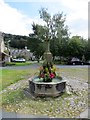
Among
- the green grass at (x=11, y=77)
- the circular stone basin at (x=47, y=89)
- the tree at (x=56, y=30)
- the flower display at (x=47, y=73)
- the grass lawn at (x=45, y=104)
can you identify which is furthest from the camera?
the tree at (x=56, y=30)

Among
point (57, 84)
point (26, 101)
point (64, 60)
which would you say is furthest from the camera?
point (64, 60)

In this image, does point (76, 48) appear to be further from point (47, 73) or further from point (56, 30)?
point (47, 73)

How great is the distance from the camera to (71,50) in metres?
50.0

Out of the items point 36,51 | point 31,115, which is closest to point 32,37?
point 36,51

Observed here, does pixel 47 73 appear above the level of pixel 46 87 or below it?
above

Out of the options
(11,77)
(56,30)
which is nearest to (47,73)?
(11,77)

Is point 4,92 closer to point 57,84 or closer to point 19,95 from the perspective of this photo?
point 19,95

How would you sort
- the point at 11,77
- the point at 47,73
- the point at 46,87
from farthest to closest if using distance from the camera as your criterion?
the point at 11,77 < the point at 47,73 < the point at 46,87

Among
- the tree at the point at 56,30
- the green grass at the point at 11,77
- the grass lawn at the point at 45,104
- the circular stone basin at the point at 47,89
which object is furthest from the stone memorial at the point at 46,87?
the tree at the point at 56,30

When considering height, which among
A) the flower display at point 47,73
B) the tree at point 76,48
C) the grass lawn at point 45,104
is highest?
the tree at point 76,48

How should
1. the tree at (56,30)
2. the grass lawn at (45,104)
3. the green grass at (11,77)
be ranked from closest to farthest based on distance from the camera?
the grass lawn at (45,104), the green grass at (11,77), the tree at (56,30)

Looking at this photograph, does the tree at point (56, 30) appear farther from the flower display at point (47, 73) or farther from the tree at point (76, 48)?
the flower display at point (47, 73)

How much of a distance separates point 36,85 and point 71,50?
133 ft

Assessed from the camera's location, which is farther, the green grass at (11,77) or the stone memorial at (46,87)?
the green grass at (11,77)
